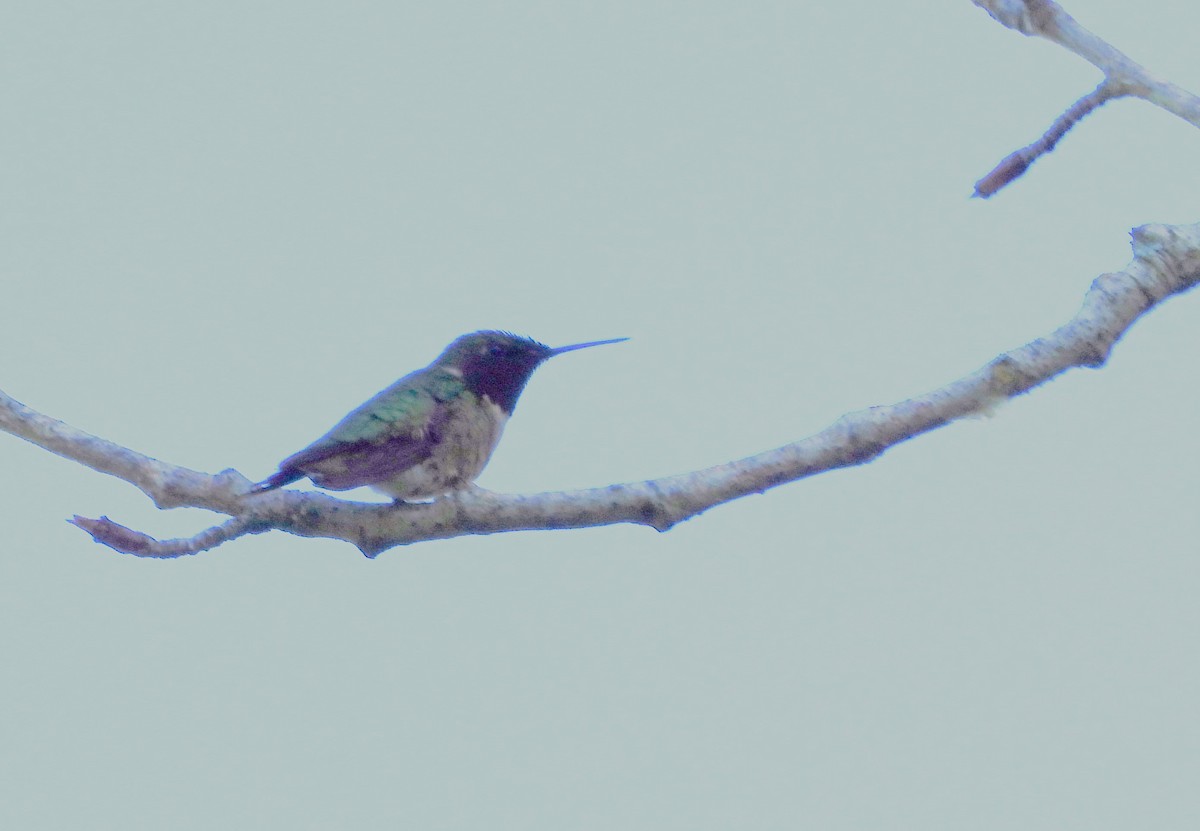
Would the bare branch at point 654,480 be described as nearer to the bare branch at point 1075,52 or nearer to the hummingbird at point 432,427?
the hummingbird at point 432,427

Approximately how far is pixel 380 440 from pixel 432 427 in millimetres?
A: 361

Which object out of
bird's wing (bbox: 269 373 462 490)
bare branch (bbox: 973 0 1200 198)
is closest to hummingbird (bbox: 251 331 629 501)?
bird's wing (bbox: 269 373 462 490)

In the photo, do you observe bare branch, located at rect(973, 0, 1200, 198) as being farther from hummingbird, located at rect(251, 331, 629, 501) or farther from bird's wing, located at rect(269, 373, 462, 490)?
bird's wing, located at rect(269, 373, 462, 490)

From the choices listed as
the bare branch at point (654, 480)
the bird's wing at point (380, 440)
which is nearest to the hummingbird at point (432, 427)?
the bird's wing at point (380, 440)

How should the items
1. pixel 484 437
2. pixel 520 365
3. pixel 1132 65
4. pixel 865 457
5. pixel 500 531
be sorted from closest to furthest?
pixel 865 457 → pixel 500 531 → pixel 1132 65 → pixel 484 437 → pixel 520 365

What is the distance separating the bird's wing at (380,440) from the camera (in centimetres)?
528

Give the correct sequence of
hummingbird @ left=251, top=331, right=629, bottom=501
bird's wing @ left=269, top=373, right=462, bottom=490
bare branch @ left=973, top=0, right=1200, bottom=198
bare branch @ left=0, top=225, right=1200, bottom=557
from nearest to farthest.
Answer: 1. bare branch @ left=0, top=225, right=1200, bottom=557
2. bare branch @ left=973, top=0, right=1200, bottom=198
3. bird's wing @ left=269, top=373, right=462, bottom=490
4. hummingbird @ left=251, top=331, right=629, bottom=501

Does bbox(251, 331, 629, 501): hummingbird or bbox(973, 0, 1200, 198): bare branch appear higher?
bbox(973, 0, 1200, 198): bare branch

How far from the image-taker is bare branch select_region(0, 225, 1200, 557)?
3607mm

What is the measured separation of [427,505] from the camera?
172 inches

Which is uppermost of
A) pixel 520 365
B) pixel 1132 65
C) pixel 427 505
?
pixel 1132 65

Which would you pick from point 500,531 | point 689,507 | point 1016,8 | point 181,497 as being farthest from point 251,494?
point 1016,8

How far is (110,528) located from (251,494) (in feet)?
1.40

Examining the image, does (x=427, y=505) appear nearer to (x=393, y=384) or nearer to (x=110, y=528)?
(x=110, y=528)
